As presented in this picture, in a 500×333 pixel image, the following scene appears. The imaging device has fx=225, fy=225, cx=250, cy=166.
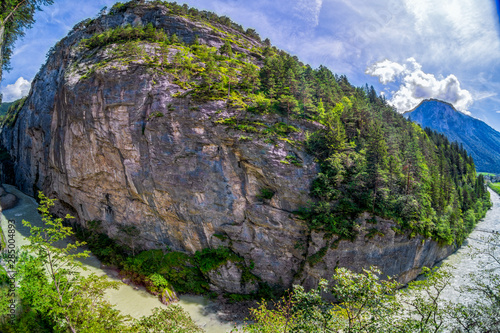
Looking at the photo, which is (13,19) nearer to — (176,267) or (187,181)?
(187,181)

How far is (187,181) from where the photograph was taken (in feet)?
80.2

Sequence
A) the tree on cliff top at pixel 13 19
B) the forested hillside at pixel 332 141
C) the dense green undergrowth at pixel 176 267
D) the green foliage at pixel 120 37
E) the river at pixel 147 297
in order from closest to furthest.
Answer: the tree on cliff top at pixel 13 19
the river at pixel 147 297
the dense green undergrowth at pixel 176 267
the forested hillside at pixel 332 141
the green foliage at pixel 120 37

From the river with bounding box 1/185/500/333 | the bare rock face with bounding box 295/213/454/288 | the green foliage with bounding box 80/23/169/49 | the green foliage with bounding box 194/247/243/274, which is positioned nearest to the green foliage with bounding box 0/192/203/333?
the river with bounding box 1/185/500/333

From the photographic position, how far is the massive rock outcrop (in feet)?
74.9

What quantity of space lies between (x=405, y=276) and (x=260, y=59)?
4025 cm

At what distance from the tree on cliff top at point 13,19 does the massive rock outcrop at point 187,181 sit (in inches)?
610

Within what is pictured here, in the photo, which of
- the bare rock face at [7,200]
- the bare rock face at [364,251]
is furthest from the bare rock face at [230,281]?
the bare rock face at [7,200]

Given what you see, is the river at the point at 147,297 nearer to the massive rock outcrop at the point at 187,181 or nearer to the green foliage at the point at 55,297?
the massive rock outcrop at the point at 187,181

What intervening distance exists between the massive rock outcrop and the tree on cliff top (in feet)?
50.8

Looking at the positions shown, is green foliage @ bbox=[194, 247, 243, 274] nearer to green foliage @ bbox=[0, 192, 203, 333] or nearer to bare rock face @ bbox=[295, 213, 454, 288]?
bare rock face @ bbox=[295, 213, 454, 288]

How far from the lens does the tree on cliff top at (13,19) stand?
8227 mm

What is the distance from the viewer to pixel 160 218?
2592 centimetres

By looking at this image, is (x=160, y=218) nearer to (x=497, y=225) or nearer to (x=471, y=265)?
(x=471, y=265)

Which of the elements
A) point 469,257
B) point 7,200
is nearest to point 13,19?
point 7,200
